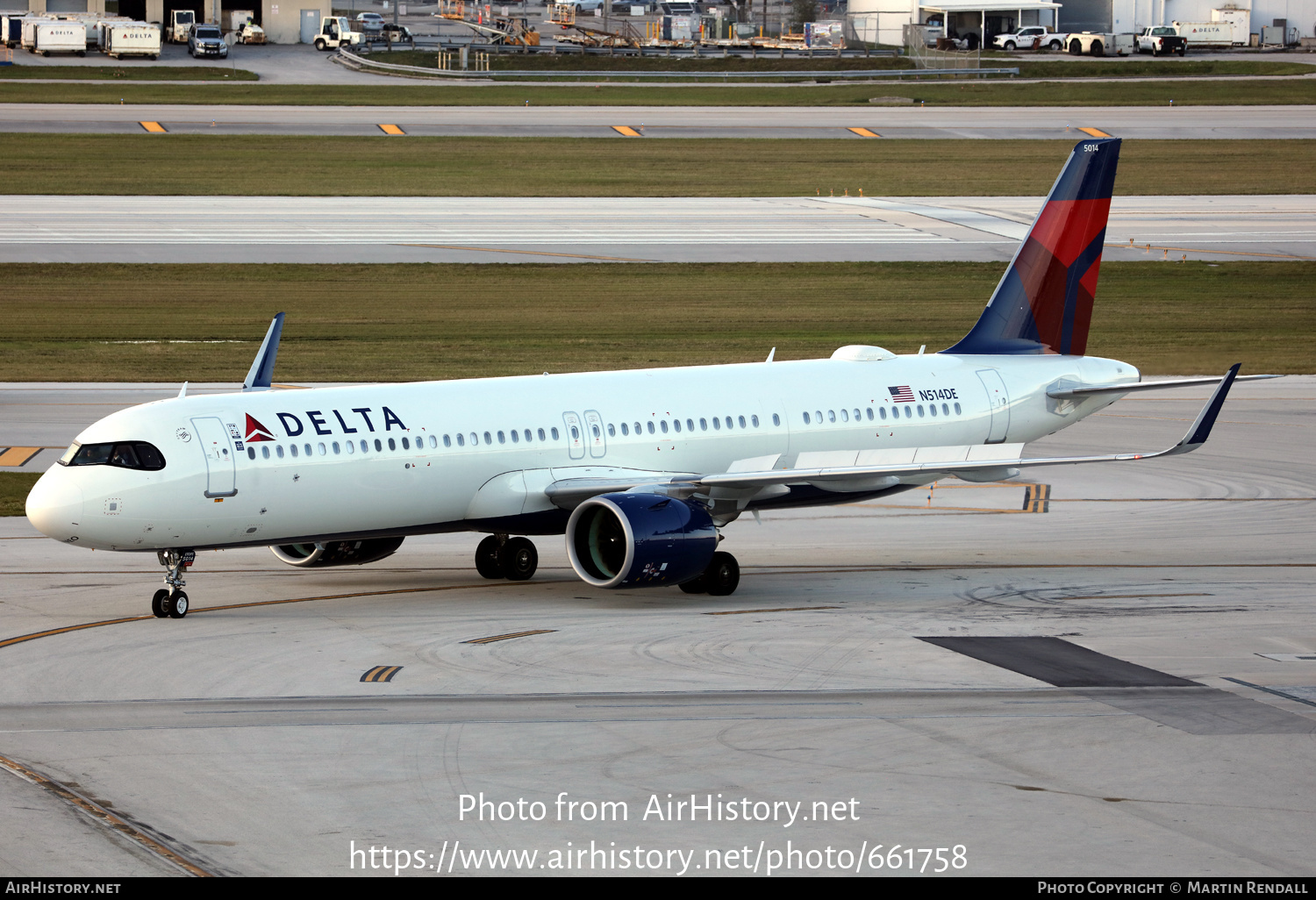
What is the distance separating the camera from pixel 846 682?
26.5 metres

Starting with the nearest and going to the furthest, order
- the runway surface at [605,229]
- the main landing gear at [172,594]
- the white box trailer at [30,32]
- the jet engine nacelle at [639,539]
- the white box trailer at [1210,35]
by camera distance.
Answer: the main landing gear at [172,594]
the jet engine nacelle at [639,539]
the runway surface at [605,229]
the white box trailer at [30,32]
the white box trailer at [1210,35]

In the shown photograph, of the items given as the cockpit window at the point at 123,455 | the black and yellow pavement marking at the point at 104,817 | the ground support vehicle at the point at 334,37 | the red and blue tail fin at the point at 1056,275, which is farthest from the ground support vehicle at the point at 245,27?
the black and yellow pavement marking at the point at 104,817

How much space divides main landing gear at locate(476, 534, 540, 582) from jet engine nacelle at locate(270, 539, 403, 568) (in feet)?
5.69

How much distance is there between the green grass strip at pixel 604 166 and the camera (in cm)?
9550

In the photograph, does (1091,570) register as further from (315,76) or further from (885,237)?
(315,76)

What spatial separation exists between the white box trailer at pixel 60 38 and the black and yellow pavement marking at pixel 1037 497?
122 metres

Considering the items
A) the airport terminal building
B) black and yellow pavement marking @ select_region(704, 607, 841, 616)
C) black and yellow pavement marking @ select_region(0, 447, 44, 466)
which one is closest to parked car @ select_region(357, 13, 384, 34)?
the airport terminal building

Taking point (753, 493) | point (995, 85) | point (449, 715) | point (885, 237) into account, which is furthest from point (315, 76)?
point (449, 715)

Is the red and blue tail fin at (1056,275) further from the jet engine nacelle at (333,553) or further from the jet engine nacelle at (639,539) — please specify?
the jet engine nacelle at (333,553)

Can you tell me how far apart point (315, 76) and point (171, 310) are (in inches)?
2859

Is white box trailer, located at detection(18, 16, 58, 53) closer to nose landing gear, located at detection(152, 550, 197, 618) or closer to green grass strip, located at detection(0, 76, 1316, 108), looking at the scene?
green grass strip, located at detection(0, 76, 1316, 108)

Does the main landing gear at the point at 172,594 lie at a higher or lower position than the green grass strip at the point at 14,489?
higher

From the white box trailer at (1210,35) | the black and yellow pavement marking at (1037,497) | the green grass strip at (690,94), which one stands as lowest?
the black and yellow pavement marking at (1037,497)

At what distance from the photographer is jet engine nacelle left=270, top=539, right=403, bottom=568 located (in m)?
33.9
